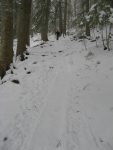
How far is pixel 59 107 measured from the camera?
6312mm

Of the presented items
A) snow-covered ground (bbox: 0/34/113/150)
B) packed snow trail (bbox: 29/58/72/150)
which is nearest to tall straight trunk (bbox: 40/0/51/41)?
snow-covered ground (bbox: 0/34/113/150)

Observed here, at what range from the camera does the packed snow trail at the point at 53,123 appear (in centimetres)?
471

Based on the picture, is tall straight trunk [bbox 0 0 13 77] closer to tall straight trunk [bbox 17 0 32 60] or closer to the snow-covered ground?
the snow-covered ground

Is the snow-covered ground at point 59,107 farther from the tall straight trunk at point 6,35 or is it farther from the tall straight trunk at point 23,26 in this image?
the tall straight trunk at point 23,26

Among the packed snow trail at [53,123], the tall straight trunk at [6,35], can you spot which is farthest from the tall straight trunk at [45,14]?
the packed snow trail at [53,123]

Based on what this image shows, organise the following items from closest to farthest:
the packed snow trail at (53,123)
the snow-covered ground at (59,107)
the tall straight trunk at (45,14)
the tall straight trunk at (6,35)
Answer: the packed snow trail at (53,123) → the snow-covered ground at (59,107) → the tall straight trunk at (6,35) → the tall straight trunk at (45,14)

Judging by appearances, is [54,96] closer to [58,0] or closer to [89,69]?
[89,69]

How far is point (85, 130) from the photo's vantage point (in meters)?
5.12

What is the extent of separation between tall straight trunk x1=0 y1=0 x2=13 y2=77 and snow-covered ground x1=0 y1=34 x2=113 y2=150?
55 cm

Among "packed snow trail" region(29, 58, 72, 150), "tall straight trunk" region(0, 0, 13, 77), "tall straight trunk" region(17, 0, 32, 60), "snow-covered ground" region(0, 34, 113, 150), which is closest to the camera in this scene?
"packed snow trail" region(29, 58, 72, 150)

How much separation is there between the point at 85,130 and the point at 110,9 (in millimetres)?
6255

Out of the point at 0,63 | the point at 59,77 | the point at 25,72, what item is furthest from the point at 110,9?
the point at 0,63

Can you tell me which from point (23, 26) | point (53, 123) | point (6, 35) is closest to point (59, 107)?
point (53, 123)

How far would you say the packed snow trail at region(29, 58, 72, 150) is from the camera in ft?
15.5
